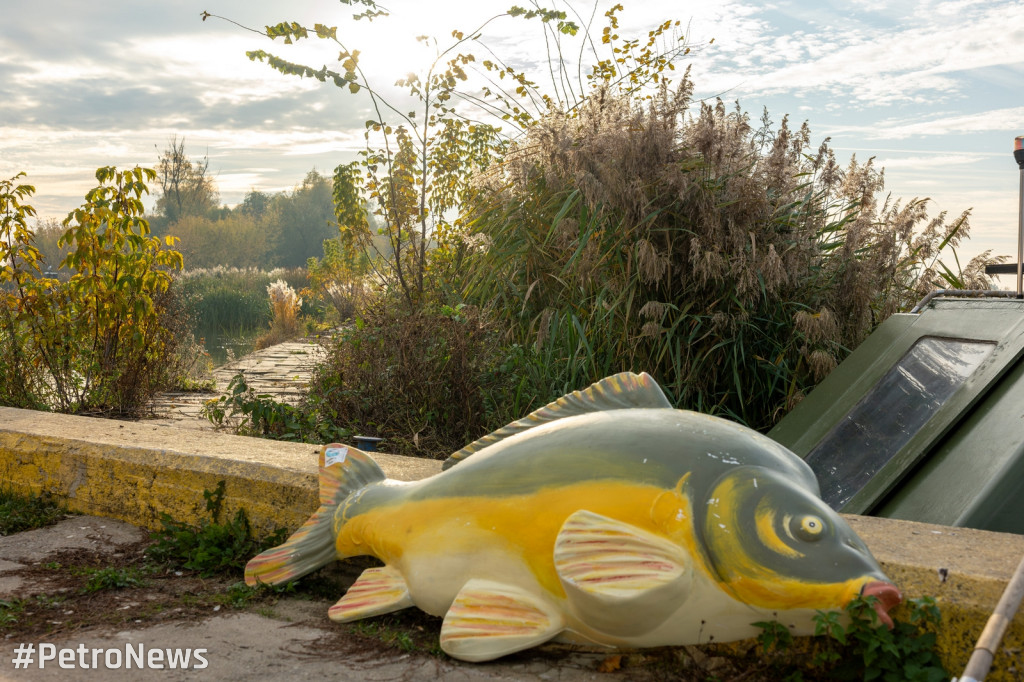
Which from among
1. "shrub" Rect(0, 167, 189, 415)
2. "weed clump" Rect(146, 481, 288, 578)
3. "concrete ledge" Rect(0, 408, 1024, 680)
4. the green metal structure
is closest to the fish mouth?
"concrete ledge" Rect(0, 408, 1024, 680)

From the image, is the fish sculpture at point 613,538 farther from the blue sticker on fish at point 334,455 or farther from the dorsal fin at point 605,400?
the blue sticker on fish at point 334,455

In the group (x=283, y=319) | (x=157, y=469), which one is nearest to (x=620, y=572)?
(x=157, y=469)

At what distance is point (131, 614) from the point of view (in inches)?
101

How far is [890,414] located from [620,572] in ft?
6.43

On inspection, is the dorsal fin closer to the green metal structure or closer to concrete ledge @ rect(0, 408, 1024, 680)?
concrete ledge @ rect(0, 408, 1024, 680)

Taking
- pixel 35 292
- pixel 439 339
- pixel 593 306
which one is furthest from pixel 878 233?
pixel 35 292

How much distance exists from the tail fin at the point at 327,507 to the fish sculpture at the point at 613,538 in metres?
0.16

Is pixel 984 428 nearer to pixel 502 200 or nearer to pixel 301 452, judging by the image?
pixel 301 452

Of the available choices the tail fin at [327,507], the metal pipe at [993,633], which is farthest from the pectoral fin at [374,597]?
the metal pipe at [993,633]

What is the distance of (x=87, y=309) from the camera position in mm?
6188

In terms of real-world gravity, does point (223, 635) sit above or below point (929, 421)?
below

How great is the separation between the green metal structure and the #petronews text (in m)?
2.27

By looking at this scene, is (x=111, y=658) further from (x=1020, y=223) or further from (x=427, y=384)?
(x=1020, y=223)

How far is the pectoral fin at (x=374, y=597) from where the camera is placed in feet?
7.61
